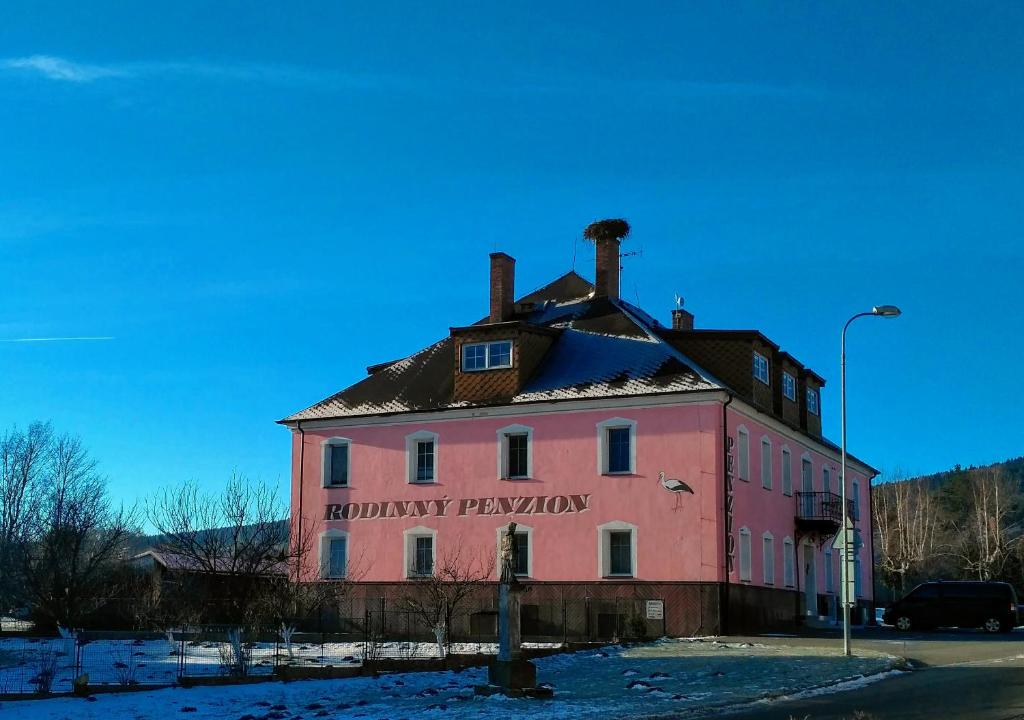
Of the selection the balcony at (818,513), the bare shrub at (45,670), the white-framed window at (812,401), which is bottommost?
the bare shrub at (45,670)

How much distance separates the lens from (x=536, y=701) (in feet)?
68.6

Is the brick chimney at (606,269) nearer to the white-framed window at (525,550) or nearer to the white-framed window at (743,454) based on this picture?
the white-framed window at (743,454)

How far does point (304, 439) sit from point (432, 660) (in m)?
18.7

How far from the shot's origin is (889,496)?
87.1 meters

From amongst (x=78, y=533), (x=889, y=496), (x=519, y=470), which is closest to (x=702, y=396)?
(x=519, y=470)

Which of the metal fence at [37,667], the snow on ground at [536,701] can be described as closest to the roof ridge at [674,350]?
the snow on ground at [536,701]

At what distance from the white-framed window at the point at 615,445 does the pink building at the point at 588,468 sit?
0.04 m

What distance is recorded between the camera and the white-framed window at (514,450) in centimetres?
3972

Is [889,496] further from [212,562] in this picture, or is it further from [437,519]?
[212,562]

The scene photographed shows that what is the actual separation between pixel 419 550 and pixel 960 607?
1775 cm

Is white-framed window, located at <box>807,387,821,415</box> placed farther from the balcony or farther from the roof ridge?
the roof ridge

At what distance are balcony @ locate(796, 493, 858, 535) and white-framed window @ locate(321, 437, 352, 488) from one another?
16.4 metres

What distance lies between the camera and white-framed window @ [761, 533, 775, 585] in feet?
130

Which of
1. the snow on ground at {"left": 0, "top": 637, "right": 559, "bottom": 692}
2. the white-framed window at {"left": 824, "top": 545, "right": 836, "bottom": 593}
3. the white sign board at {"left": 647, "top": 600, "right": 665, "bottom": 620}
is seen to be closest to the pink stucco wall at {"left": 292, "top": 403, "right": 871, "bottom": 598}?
the white sign board at {"left": 647, "top": 600, "right": 665, "bottom": 620}
